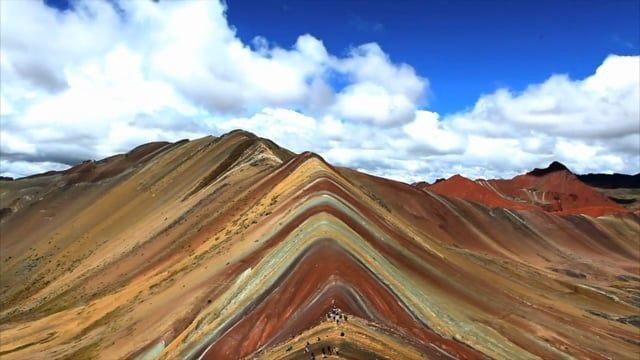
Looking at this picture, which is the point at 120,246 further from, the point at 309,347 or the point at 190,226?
the point at 309,347

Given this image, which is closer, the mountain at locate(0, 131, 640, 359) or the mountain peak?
the mountain at locate(0, 131, 640, 359)

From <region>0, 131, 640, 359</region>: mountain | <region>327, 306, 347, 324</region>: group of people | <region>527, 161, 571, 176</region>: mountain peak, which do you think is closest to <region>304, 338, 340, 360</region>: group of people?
<region>0, 131, 640, 359</region>: mountain

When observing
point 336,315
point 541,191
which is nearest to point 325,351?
point 336,315

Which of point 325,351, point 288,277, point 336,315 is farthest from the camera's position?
point 288,277

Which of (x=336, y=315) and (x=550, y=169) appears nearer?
(x=336, y=315)

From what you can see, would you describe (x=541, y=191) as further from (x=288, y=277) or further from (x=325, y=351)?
(x=325, y=351)

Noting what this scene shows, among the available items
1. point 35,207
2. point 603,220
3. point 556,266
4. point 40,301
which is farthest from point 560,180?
point 40,301

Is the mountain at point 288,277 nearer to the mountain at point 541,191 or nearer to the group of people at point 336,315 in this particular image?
the group of people at point 336,315

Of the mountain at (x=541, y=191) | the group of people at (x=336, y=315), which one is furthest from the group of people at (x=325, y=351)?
the mountain at (x=541, y=191)

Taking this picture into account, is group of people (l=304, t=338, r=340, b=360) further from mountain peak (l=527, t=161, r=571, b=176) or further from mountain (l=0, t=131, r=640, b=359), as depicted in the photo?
mountain peak (l=527, t=161, r=571, b=176)
